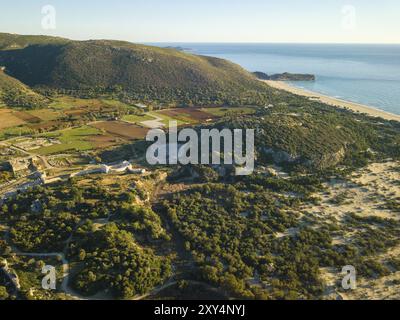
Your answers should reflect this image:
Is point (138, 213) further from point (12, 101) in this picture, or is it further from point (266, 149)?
point (12, 101)

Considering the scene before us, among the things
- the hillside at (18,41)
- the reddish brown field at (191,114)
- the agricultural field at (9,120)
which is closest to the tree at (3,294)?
the agricultural field at (9,120)

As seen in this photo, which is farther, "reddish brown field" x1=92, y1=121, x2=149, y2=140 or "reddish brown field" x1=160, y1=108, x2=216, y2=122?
"reddish brown field" x1=160, y1=108, x2=216, y2=122

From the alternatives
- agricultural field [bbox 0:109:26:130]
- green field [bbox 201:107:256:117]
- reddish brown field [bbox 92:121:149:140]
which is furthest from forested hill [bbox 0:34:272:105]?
agricultural field [bbox 0:109:26:130]

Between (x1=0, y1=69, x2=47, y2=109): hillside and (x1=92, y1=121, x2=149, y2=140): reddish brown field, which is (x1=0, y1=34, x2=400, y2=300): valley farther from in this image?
(x1=0, y1=69, x2=47, y2=109): hillside

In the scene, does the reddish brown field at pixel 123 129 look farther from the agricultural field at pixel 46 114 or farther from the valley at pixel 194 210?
the agricultural field at pixel 46 114

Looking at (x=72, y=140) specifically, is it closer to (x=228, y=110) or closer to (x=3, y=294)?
(x=228, y=110)

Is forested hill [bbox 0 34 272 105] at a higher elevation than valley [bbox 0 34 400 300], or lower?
higher
